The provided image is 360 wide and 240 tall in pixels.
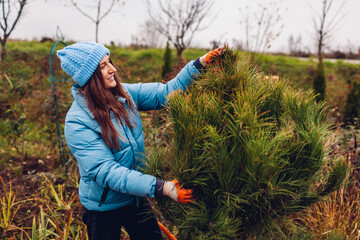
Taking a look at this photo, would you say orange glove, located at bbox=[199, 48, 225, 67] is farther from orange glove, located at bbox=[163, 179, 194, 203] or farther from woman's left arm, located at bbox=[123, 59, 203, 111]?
orange glove, located at bbox=[163, 179, 194, 203]

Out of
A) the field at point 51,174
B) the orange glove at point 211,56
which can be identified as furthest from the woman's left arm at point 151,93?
the orange glove at point 211,56

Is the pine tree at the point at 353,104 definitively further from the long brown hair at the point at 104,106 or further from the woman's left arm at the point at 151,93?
the long brown hair at the point at 104,106

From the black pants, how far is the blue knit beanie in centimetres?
92

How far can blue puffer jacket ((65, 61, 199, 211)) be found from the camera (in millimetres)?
1427

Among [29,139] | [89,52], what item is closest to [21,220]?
[89,52]

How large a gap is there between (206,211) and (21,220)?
9.06ft

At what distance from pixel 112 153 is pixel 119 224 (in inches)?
23.4

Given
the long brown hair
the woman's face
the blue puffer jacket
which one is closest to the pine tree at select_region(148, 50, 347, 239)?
the blue puffer jacket

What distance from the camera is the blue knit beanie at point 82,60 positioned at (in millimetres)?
1602

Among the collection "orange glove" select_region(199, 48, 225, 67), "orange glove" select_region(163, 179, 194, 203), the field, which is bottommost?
the field

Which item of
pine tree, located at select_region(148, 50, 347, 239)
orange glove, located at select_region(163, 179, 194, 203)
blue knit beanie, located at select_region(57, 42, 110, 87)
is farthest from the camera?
blue knit beanie, located at select_region(57, 42, 110, 87)

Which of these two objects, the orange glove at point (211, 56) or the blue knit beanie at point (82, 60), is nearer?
the orange glove at point (211, 56)

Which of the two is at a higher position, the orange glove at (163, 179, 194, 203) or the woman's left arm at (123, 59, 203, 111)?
the woman's left arm at (123, 59, 203, 111)

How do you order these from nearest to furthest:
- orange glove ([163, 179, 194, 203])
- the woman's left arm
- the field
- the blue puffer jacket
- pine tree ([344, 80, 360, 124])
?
1. orange glove ([163, 179, 194, 203])
2. the blue puffer jacket
3. the woman's left arm
4. the field
5. pine tree ([344, 80, 360, 124])
